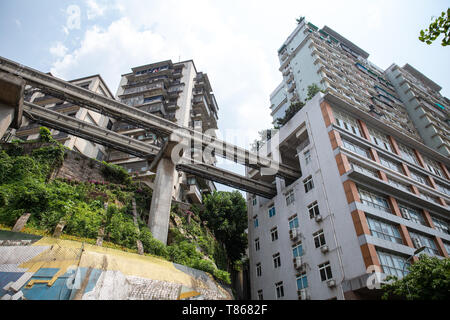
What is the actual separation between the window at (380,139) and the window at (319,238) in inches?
474

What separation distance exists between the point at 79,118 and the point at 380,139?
1347 inches

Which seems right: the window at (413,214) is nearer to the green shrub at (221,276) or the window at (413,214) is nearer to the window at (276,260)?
the window at (276,260)

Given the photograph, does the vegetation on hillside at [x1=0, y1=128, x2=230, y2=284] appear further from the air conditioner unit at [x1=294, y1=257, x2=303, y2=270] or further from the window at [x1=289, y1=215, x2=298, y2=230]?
the window at [x1=289, y1=215, x2=298, y2=230]

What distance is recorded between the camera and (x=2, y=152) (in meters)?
19.6

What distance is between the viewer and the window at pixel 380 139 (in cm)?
2742

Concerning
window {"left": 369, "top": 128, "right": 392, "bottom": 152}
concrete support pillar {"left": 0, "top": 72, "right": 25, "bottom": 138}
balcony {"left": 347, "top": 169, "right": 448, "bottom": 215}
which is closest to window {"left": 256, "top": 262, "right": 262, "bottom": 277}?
balcony {"left": 347, "top": 169, "right": 448, "bottom": 215}

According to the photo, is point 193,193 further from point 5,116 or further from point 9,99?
point 9,99

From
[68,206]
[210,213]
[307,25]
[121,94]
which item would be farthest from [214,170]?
[307,25]

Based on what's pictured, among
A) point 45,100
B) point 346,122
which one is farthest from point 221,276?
point 45,100

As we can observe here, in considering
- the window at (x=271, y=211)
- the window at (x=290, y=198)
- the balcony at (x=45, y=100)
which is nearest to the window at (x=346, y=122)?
the window at (x=290, y=198)

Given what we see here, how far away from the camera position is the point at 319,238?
2025 cm

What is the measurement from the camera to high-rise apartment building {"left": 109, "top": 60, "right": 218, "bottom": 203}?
38000 millimetres
